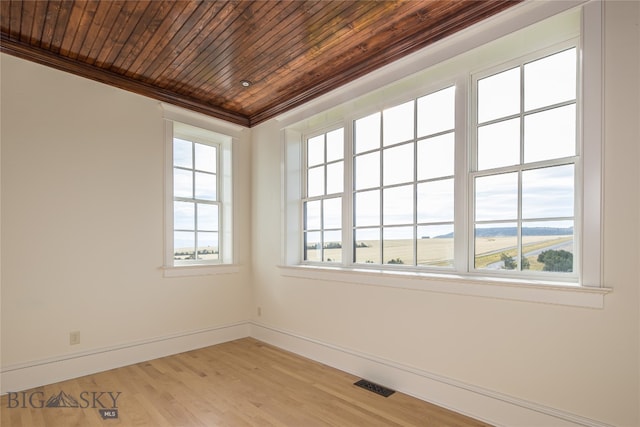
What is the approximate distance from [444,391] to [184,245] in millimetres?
3112

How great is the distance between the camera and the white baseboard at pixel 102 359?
275cm

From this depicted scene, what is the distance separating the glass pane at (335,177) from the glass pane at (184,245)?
1.79 m

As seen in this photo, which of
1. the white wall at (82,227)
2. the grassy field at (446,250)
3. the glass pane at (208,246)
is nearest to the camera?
the grassy field at (446,250)

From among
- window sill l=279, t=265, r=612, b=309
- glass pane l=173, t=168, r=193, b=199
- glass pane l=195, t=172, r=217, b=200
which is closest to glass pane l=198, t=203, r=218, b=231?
glass pane l=195, t=172, r=217, b=200

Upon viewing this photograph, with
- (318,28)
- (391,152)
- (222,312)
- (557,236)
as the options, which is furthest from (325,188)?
(557,236)

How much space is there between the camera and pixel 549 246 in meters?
2.18

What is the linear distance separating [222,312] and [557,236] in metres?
3.59

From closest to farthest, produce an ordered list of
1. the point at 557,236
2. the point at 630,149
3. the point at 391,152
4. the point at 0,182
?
the point at 630,149 → the point at 557,236 → the point at 0,182 → the point at 391,152

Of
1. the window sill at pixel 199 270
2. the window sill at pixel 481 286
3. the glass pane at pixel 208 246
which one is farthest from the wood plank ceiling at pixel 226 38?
the window sill at pixel 199 270

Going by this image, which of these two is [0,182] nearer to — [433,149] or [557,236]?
[433,149]

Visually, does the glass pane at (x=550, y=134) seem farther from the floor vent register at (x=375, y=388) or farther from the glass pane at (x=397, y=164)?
the floor vent register at (x=375, y=388)

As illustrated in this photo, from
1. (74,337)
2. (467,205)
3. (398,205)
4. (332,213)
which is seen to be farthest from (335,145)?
(74,337)

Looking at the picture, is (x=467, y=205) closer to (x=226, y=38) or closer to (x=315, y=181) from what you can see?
(x=315, y=181)

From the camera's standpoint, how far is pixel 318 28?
8.45ft
